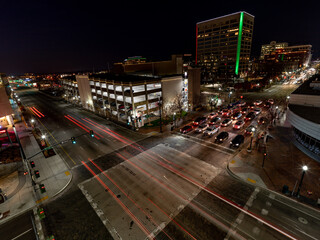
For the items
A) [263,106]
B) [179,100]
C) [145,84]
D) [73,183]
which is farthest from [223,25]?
[73,183]

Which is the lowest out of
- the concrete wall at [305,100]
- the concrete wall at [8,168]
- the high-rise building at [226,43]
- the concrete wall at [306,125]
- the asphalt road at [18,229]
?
the asphalt road at [18,229]

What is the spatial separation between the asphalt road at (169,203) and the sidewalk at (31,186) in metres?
1.47

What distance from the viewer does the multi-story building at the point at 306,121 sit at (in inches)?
861

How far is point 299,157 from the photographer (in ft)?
78.0

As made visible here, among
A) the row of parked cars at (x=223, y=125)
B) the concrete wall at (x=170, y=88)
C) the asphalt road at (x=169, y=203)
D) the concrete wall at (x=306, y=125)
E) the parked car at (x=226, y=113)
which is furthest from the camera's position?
the concrete wall at (x=170, y=88)

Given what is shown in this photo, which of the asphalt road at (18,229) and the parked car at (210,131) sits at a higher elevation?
the parked car at (210,131)

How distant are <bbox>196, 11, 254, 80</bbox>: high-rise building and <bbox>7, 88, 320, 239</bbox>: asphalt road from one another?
346 feet

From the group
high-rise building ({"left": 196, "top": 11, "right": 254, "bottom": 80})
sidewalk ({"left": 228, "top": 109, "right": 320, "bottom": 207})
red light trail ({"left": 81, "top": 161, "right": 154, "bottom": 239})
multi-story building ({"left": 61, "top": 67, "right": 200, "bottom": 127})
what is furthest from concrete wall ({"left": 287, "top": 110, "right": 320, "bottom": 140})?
high-rise building ({"left": 196, "top": 11, "right": 254, "bottom": 80})

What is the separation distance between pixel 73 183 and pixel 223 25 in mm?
150327

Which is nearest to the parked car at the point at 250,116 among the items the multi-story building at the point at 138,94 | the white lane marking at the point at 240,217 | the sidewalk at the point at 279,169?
the sidewalk at the point at 279,169

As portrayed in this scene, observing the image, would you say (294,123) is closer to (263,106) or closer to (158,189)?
(158,189)

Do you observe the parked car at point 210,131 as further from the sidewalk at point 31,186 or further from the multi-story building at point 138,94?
the sidewalk at point 31,186

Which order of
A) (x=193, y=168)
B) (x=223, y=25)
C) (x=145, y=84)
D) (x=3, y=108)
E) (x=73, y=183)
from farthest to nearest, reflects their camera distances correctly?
(x=223, y=25) < (x=145, y=84) < (x=3, y=108) < (x=193, y=168) < (x=73, y=183)

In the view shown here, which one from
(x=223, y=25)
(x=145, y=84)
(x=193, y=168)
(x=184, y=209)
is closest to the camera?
(x=184, y=209)
